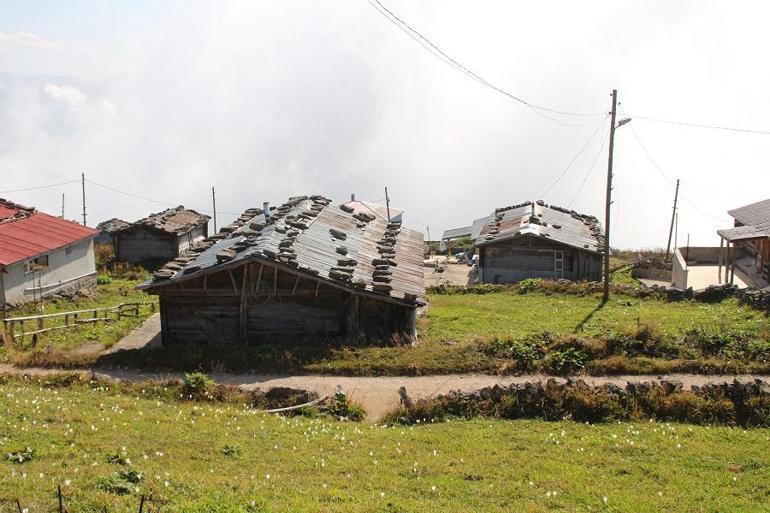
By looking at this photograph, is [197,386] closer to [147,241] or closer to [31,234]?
[31,234]

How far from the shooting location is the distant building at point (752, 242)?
4074 centimetres

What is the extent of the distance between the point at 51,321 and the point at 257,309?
1279cm

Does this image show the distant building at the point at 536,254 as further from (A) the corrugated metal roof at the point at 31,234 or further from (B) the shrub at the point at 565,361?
(A) the corrugated metal roof at the point at 31,234

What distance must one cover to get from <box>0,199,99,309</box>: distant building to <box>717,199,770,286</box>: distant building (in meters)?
38.6

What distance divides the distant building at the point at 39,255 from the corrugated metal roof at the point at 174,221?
28.6 ft

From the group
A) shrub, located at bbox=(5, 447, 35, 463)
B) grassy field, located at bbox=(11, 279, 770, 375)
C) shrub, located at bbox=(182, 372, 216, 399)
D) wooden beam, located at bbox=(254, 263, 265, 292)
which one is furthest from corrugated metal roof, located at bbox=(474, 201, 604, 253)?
shrub, located at bbox=(5, 447, 35, 463)

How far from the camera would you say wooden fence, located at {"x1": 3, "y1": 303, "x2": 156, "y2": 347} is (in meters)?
27.2

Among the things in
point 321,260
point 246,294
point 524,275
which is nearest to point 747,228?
point 524,275

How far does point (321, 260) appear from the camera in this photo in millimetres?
27234

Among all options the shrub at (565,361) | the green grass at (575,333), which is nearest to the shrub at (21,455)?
the green grass at (575,333)

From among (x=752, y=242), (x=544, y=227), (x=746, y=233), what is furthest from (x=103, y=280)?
(x=752, y=242)

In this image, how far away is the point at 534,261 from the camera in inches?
1815

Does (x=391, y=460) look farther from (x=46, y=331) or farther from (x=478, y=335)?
(x=46, y=331)

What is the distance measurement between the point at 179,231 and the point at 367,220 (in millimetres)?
21921
